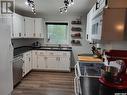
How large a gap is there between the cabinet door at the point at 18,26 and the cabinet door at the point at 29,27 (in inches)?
14.7

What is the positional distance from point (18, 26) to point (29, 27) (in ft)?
3.19

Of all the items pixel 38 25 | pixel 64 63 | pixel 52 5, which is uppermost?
pixel 52 5

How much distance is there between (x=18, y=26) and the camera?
4934 millimetres

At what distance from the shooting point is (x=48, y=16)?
6.21m

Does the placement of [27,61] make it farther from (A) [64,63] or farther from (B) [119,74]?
(B) [119,74]

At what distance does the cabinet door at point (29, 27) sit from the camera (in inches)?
228

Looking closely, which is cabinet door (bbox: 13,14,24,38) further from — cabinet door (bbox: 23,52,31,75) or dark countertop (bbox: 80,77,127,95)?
dark countertop (bbox: 80,77,127,95)

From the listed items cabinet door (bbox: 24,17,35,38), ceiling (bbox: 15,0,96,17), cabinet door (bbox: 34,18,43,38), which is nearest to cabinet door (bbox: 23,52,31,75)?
cabinet door (bbox: 24,17,35,38)

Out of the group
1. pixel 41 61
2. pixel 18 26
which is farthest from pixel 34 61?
pixel 18 26

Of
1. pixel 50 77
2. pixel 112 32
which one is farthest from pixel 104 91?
pixel 50 77

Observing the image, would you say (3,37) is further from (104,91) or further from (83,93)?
(104,91)

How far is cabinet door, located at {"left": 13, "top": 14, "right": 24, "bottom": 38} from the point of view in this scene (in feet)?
14.7

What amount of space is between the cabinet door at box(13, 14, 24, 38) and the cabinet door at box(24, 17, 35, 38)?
1.22 feet

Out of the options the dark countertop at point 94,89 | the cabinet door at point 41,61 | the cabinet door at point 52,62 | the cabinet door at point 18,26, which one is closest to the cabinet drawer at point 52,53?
the cabinet door at point 52,62
